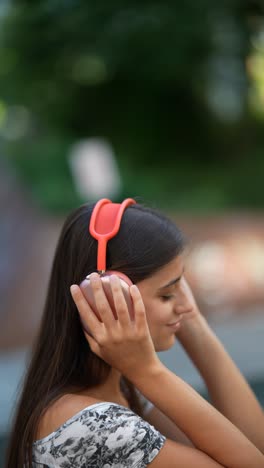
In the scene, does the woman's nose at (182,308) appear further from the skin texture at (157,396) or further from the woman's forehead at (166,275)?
the skin texture at (157,396)

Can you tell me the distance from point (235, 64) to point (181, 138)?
69.2 inches

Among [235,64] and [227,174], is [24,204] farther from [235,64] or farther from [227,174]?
[235,64]

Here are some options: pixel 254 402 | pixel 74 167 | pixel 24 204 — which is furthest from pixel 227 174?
pixel 254 402

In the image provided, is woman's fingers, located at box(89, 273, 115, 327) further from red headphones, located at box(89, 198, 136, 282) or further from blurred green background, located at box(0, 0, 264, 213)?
blurred green background, located at box(0, 0, 264, 213)

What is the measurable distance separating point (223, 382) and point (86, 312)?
0.50 meters

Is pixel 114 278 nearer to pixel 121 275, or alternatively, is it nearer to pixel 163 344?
pixel 121 275

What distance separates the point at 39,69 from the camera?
12922 mm

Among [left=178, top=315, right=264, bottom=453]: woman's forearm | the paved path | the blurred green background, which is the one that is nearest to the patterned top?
[left=178, top=315, right=264, bottom=453]: woman's forearm

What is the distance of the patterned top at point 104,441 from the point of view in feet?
4.52

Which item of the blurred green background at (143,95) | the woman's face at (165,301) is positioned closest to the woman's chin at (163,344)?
the woman's face at (165,301)

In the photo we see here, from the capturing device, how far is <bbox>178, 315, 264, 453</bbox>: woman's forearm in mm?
1687

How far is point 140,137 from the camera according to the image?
14344 millimetres

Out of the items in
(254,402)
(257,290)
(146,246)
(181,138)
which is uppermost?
(146,246)

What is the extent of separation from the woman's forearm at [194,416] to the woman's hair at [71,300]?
211 mm
